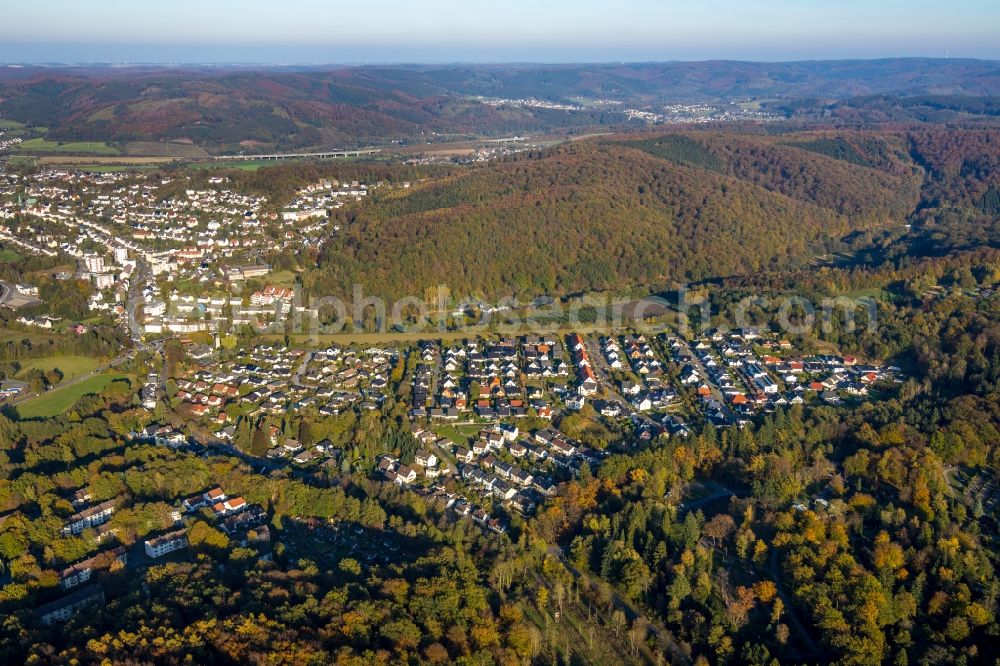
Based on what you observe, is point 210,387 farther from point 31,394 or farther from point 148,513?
point 148,513

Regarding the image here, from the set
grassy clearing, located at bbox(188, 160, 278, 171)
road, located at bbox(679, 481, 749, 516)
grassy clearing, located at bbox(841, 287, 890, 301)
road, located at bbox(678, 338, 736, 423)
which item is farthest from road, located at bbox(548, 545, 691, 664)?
grassy clearing, located at bbox(188, 160, 278, 171)

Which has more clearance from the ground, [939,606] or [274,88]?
[274,88]

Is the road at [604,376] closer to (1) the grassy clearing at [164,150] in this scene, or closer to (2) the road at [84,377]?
(2) the road at [84,377]

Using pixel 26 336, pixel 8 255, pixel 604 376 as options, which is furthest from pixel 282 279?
pixel 604 376

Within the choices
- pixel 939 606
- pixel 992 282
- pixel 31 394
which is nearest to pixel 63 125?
pixel 31 394

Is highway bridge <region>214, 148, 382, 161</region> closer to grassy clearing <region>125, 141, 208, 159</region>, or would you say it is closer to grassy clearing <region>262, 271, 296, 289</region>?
grassy clearing <region>125, 141, 208, 159</region>

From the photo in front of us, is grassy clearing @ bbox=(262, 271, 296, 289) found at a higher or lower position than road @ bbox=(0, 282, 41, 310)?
higher
